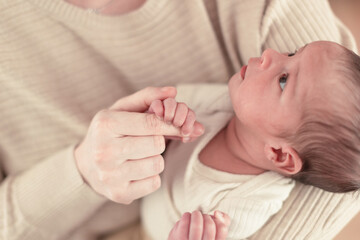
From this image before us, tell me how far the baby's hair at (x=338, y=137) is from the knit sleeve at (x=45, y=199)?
54cm

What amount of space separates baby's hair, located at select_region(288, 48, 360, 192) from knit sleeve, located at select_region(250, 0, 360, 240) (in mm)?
63

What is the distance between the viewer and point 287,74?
870mm

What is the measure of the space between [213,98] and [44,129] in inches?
19.3

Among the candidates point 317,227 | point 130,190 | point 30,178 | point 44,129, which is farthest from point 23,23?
point 317,227

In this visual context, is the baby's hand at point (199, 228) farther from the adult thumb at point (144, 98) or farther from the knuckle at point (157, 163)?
the adult thumb at point (144, 98)

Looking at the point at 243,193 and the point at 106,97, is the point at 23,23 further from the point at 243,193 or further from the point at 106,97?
the point at 243,193

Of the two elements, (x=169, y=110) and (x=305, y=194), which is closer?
(x=169, y=110)

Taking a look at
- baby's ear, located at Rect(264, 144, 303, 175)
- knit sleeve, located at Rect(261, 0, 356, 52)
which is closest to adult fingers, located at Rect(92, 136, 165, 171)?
baby's ear, located at Rect(264, 144, 303, 175)

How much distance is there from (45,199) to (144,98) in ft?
1.30

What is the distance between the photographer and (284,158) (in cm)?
91

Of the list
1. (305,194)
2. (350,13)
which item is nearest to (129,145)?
(305,194)

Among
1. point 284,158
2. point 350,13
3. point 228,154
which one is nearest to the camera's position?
point 284,158

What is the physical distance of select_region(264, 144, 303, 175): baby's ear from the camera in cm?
88

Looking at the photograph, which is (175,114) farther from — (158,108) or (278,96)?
(278,96)
